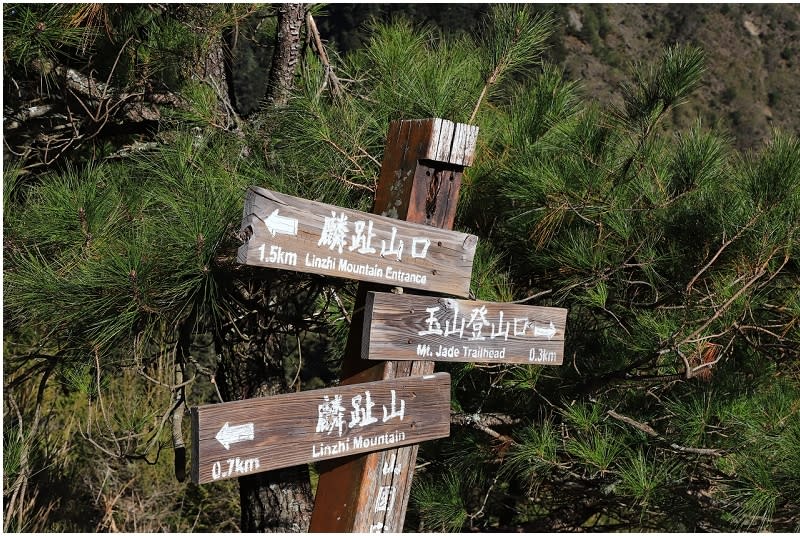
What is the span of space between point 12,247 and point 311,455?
70 centimetres

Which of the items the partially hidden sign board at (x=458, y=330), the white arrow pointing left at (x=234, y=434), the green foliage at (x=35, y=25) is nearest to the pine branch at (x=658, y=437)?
the partially hidden sign board at (x=458, y=330)

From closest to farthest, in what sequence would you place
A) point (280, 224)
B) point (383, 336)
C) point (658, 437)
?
point (280, 224) < point (383, 336) < point (658, 437)

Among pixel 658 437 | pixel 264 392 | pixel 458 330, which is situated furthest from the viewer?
pixel 264 392

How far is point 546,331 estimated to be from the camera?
57.2 inches

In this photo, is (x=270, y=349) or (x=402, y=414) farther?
(x=270, y=349)

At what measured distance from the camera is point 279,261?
107 cm

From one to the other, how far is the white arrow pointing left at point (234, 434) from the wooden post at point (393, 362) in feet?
0.75

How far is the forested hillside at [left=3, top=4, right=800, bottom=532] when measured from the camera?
1500mm

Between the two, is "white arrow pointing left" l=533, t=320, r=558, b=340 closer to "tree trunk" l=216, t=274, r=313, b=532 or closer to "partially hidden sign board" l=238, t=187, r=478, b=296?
"partially hidden sign board" l=238, t=187, r=478, b=296

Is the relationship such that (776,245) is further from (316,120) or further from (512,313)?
(316,120)

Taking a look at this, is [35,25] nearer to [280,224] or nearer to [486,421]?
[280,224]

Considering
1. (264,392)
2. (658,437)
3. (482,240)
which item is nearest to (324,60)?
(482,240)

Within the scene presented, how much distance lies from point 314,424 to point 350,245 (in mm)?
257

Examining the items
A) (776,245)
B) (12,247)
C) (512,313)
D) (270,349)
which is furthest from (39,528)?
(776,245)
